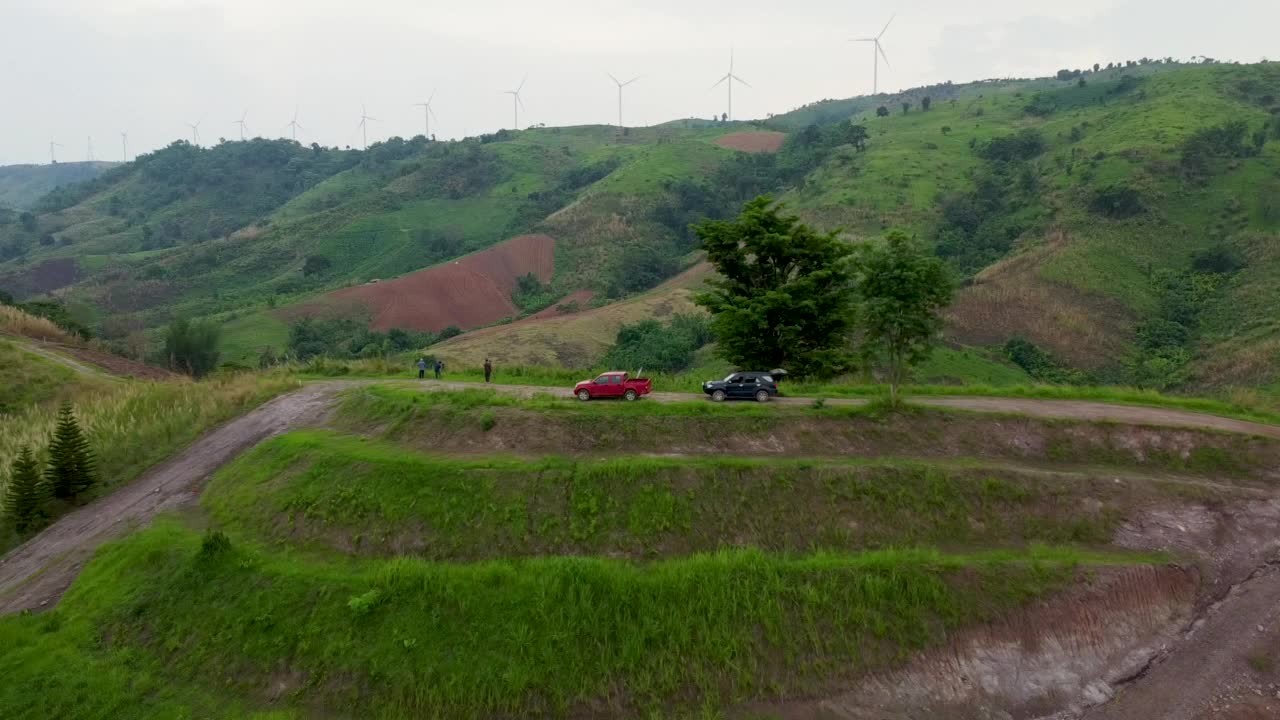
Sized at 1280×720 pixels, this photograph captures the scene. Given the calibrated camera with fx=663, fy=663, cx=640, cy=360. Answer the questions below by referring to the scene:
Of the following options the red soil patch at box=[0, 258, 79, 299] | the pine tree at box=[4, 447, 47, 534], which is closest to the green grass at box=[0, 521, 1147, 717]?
the pine tree at box=[4, 447, 47, 534]

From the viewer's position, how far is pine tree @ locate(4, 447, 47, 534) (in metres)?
26.9

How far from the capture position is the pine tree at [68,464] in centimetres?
2820

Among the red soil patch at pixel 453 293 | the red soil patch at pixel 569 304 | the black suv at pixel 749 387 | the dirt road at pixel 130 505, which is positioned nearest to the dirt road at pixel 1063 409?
the black suv at pixel 749 387

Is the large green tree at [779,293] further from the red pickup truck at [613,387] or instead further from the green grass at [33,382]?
the green grass at [33,382]

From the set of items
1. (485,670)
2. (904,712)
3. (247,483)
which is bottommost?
(904,712)

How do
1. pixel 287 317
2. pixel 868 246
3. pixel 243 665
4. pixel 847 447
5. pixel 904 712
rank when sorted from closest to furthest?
pixel 904 712, pixel 243 665, pixel 847 447, pixel 868 246, pixel 287 317

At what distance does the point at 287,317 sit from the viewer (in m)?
92.2

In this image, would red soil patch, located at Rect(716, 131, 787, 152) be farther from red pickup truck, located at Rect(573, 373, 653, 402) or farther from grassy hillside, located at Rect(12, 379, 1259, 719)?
grassy hillside, located at Rect(12, 379, 1259, 719)

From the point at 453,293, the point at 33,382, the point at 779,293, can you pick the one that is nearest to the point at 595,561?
the point at 779,293

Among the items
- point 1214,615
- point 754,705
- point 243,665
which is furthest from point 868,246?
point 243,665

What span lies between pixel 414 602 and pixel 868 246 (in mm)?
20748

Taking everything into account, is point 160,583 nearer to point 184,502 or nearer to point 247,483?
point 247,483

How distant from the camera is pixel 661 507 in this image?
21531 mm

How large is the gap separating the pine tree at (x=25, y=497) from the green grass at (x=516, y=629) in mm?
8704
